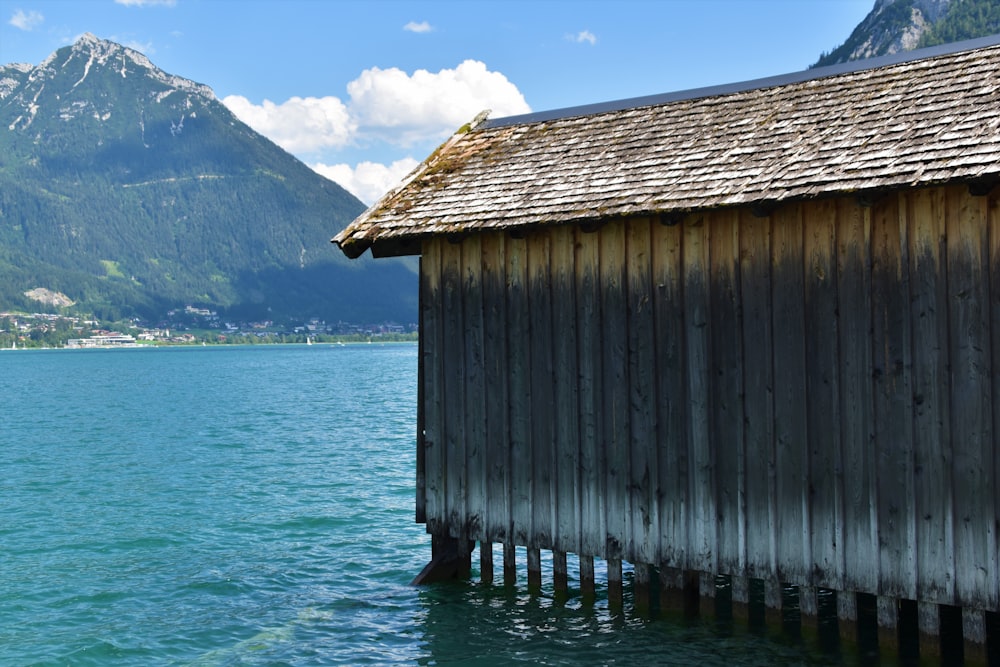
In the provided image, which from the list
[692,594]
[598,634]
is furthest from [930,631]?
[598,634]

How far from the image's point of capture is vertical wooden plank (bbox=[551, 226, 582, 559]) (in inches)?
428

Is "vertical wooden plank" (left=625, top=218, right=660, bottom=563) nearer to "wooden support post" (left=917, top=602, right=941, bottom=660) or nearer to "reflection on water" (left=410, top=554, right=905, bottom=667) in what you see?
"reflection on water" (left=410, top=554, right=905, bottom=667)

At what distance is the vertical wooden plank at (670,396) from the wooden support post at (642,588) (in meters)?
0.74

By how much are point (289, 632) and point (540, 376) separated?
14.9 feet

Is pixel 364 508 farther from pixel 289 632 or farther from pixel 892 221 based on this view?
pixel 892 221

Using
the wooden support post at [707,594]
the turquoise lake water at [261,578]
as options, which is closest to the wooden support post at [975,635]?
the turquoise lake water at [261,578]

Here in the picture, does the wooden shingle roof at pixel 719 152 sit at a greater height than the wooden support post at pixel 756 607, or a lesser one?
greater

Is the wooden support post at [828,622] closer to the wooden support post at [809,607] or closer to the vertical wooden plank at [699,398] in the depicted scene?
the wooden support post at [809,607]

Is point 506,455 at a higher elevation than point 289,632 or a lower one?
higher

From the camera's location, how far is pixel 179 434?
45.0 m

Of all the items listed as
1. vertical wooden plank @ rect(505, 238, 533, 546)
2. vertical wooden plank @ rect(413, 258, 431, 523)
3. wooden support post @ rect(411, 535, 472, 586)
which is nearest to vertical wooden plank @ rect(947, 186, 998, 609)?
vertical wooden plank @ rect(505, 238, 533, 546)

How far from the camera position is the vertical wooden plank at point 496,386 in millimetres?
11406

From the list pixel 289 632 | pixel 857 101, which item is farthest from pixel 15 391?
pixel 857 101

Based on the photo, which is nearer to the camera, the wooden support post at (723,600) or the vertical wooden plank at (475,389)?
the wooden support post at (723,600)
